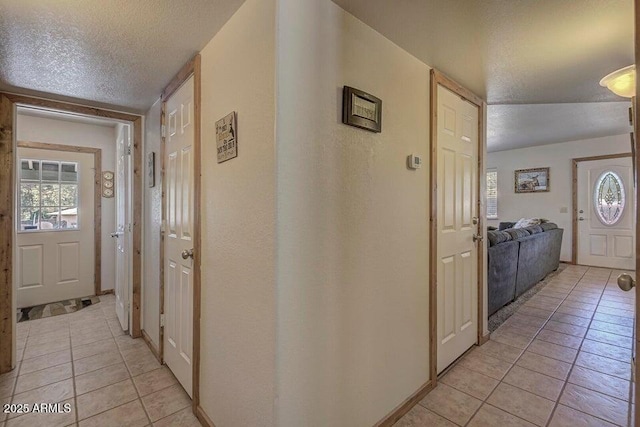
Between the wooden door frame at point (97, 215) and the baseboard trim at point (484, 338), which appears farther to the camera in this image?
the wooden door frame at point (97, 215)

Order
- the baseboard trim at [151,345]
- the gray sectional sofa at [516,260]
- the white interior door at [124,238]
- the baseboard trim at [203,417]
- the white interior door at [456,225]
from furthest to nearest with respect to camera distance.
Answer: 1. the gray sectional sofa at [516,260]
2. the white interior door at [124,238]
3. the baseboard trim at [151,345]
4. the white interior door at [456,225]
5. the baseboard trim at [203,417]

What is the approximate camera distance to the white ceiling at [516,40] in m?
1.35

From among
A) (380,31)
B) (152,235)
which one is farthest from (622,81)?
(152,235)

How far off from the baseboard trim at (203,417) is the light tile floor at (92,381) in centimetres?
4

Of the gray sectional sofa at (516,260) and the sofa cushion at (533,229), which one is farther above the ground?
the sofa cushion at (533,229)

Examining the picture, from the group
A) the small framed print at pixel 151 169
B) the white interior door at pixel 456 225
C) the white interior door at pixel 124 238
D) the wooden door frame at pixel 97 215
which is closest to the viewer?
the white interior door at pixel 456 225

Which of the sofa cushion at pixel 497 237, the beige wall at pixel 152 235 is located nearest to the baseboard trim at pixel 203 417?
the beige wall at pixel 152 235

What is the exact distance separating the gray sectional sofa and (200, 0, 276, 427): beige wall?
2562 mm

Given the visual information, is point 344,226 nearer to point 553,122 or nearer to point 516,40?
point 516,40

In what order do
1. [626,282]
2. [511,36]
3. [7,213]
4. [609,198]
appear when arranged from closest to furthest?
[626,282] → [511,36] → [7,213] → [609,198]

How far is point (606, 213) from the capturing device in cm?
523

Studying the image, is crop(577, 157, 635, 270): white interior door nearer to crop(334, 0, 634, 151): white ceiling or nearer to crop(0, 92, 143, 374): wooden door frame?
crop(334, 0, 634, 151): white ceiling

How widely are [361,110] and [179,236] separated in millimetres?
1452

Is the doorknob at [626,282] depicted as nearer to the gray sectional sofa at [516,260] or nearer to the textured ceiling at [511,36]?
the textured ceiling at [511,36]
